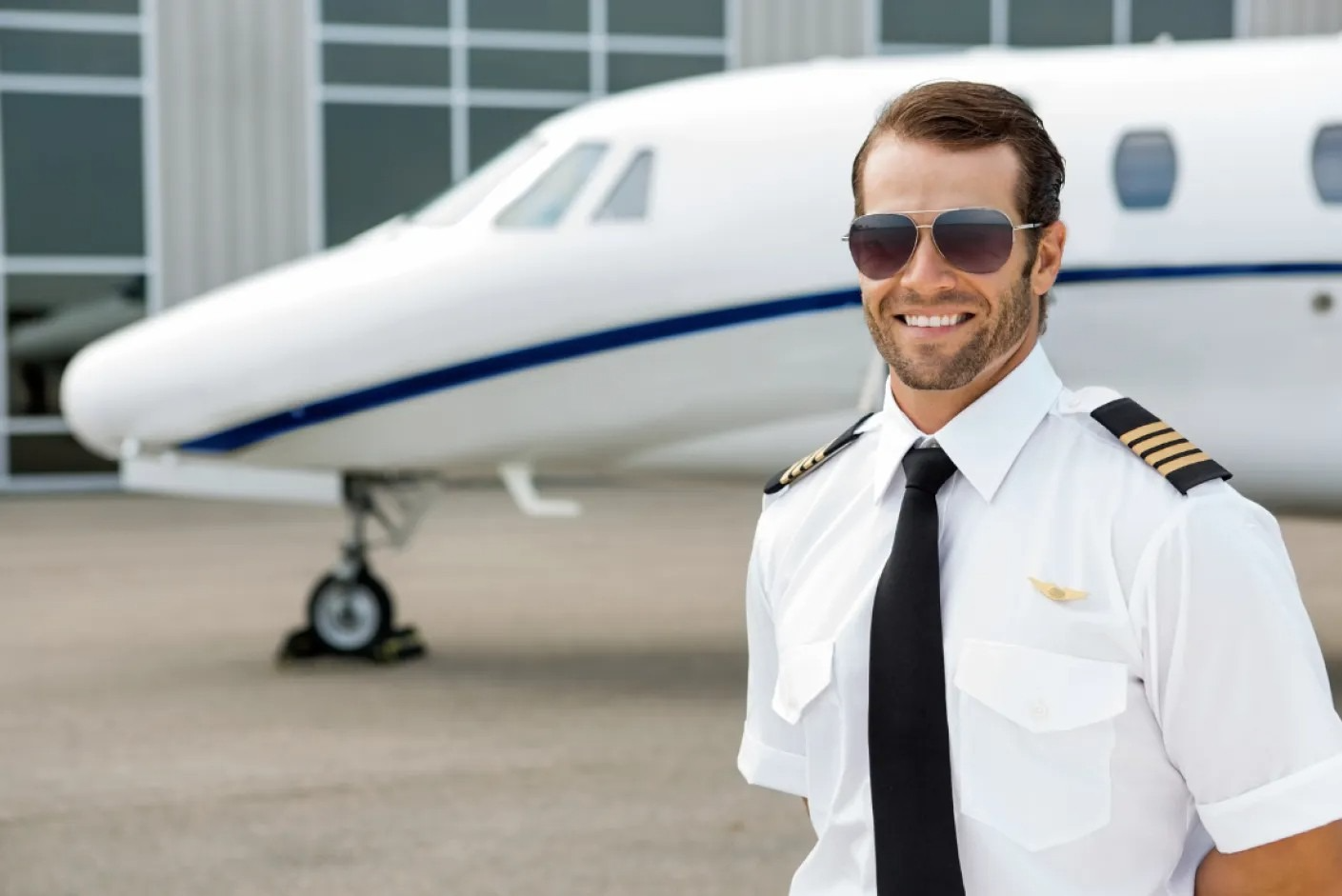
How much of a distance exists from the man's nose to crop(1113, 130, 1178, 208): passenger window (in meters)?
5.81

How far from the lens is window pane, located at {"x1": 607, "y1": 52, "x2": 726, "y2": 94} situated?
1950 centimetres

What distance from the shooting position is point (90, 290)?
60.3 ft

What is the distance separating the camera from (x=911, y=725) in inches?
69.9

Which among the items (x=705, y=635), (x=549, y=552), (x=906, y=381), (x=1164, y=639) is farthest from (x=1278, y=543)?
(x=549, y=552)

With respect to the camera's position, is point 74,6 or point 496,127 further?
point 496,127

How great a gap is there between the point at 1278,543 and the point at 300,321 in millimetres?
6332

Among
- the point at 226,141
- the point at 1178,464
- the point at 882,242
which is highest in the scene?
the point at 226,141

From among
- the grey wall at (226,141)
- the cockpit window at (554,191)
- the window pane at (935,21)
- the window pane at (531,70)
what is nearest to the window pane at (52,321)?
the grey wall at (226,141)

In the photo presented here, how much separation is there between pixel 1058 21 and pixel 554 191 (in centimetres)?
1407

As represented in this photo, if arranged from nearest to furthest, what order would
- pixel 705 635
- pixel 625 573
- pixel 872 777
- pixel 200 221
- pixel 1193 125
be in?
pixel 872 777, pixel 1193 125, pixel 705 635, pixel 625 573, pixel 200 221

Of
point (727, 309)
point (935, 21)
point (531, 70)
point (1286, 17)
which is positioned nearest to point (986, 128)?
point (727, 309)

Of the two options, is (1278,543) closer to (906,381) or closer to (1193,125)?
(906,381)

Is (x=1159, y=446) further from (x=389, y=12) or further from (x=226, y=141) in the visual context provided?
(x=389, y=12)

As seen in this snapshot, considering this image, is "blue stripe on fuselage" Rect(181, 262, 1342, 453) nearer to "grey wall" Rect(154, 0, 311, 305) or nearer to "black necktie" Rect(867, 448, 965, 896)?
"black necktie" Rect(867, 448, 965, 896)
